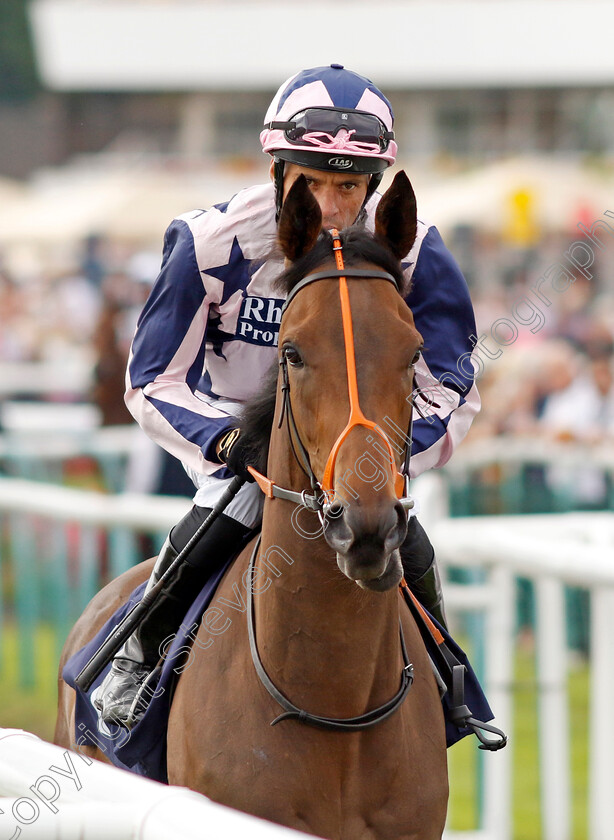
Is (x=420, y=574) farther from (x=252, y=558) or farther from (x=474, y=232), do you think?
(x=474, y=232)

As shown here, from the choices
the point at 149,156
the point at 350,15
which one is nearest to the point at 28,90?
the point at 149,156

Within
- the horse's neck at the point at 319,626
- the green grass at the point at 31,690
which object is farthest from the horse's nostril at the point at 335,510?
the green grass at the point at 31,690

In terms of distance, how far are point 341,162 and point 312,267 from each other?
19.3 inches

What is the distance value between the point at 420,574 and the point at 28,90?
54924 mm

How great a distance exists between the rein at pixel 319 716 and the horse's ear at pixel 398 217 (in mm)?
888

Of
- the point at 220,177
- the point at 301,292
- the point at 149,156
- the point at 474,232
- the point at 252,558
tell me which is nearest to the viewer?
the point at 301,292

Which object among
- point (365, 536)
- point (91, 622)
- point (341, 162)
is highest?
point (341, 162)

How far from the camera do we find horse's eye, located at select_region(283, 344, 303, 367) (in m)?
2.80

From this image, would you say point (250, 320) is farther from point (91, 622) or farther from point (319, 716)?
point (91, 622)

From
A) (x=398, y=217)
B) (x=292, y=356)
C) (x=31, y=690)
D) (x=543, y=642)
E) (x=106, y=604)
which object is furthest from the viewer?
(x=31, y=690)

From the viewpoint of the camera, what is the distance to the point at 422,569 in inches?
137

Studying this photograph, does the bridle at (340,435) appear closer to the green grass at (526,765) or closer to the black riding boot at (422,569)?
the black riding boot at (422,569)

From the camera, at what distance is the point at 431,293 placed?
3.52 metres

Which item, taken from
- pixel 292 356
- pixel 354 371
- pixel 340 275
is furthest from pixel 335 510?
pixel 340 275
